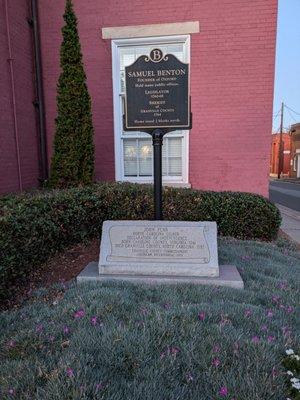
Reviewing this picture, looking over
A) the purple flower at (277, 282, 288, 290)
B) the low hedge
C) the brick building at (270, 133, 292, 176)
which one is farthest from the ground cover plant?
the brick building at (270, 133, 292, 176)

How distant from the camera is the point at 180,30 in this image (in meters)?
7.18

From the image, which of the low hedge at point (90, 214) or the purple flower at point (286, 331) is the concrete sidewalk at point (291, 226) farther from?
the purple flower at point (286, 331)

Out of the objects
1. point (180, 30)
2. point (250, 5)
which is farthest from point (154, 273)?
point (250, 5)

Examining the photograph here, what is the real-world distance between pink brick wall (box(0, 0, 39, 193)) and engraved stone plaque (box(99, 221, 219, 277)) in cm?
375

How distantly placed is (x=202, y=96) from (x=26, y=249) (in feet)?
18.0

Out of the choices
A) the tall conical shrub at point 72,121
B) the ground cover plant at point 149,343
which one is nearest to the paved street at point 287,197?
the tall conical shrub at point 72,121

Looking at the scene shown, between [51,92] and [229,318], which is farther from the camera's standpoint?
[51,92]

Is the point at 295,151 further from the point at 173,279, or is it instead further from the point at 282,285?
the point at 173,279

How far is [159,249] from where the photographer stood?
386cm

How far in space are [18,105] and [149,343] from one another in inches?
253

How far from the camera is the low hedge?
356 centimetres

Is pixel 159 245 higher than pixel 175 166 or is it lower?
lower

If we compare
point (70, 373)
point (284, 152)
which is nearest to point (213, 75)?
point (70, 373)

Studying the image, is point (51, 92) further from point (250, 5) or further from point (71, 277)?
point (71, 277)
